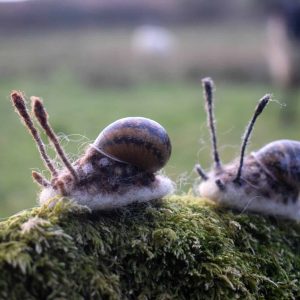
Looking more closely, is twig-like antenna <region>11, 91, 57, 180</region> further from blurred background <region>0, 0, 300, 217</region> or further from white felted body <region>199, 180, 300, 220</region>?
white felted body <region>199, 180, 300, 220</region>

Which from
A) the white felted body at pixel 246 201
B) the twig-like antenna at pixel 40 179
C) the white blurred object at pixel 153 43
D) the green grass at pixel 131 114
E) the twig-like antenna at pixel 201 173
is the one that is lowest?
the green grass at pixel 131 114

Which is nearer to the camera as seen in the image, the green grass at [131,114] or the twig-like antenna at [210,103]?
the twig-like antenna at [210,103]

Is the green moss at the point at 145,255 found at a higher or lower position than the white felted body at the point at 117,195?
lower

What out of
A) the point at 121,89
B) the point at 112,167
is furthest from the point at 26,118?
the point at 121,89

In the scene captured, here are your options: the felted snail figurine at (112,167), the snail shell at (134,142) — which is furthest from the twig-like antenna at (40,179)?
the snail shell at (134,142)

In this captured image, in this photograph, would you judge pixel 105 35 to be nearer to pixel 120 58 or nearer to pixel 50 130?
pixel 120 58

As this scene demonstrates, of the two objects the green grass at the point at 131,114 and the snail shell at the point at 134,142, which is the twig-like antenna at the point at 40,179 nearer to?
the snail shell at the point at 134,142
